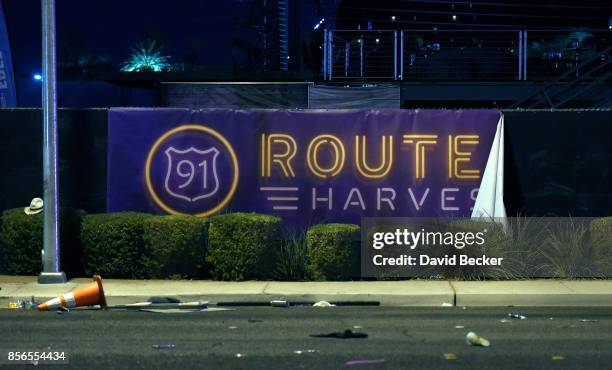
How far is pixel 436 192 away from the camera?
12484mm

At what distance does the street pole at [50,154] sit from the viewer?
11219 millimetres

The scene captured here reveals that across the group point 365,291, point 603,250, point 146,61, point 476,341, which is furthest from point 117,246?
point 146,61

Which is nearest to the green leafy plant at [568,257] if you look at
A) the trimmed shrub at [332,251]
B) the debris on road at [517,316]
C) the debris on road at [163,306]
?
the debris on road at [517,316]

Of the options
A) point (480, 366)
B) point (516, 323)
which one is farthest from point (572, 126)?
point (480, 366)

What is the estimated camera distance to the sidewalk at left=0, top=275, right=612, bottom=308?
10.2m

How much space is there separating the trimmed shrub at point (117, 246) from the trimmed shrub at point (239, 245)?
39.0 inches

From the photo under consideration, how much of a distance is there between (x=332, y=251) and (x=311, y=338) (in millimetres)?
3668

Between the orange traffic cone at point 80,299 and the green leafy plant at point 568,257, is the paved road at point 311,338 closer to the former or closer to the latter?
the orange traffic cone at point 80,299

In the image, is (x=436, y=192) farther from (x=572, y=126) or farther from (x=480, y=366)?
(x=480, y=366)

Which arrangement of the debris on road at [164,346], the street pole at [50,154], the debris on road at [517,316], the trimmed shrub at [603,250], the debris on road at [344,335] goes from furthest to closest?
the trimmed shrub at [603,250] < the street pole at [50,154] < the debris on road at [517,316] < the debris on road at [344,335] < the debris on road at [164,346]

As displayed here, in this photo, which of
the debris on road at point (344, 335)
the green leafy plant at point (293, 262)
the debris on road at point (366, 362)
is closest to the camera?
the debris on road at point (366, 362)

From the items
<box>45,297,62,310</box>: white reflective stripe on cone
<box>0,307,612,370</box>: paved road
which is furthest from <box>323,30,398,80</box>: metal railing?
<box>45,297,62,310</box>: white reflective stripe on cone

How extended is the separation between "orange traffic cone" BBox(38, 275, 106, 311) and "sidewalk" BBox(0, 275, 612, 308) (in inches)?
15.7

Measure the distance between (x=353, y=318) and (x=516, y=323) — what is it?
1741 millimetres
